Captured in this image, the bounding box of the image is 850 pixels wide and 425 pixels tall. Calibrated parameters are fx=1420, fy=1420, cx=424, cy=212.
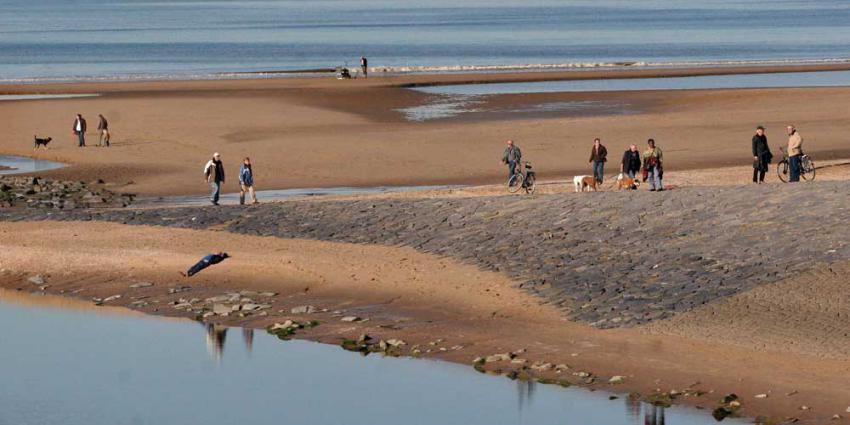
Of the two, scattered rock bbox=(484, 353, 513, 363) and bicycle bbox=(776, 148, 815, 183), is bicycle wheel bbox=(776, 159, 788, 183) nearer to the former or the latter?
bicycle bbox=(776, 148, 815, 183)

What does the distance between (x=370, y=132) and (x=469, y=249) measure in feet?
101

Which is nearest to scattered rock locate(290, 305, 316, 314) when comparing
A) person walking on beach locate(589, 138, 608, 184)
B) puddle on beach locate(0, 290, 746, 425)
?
puddle on beach locate(0, 290, 746, 425)

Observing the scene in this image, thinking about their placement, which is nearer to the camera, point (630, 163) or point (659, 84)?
point (630, 163)

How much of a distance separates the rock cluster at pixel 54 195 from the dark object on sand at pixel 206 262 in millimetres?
11209

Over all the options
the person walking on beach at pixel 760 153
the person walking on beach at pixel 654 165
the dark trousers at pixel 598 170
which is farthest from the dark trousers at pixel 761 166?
the dark trousers at pixel 598 170

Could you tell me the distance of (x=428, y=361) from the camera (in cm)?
2408

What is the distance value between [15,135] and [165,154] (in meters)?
10.5

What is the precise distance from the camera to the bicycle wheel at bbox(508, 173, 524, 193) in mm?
41781

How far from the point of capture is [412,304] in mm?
27750

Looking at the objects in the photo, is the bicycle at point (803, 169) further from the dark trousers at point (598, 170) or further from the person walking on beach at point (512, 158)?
the person walking on beach at point (512, 158)

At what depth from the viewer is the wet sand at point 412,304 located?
21859mm

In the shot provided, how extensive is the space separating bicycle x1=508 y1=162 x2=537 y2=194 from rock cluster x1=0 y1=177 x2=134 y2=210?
11607 millimetres

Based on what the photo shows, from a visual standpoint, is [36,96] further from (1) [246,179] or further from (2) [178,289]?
(2) [178,289]

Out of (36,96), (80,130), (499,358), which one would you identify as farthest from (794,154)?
(36,96)
